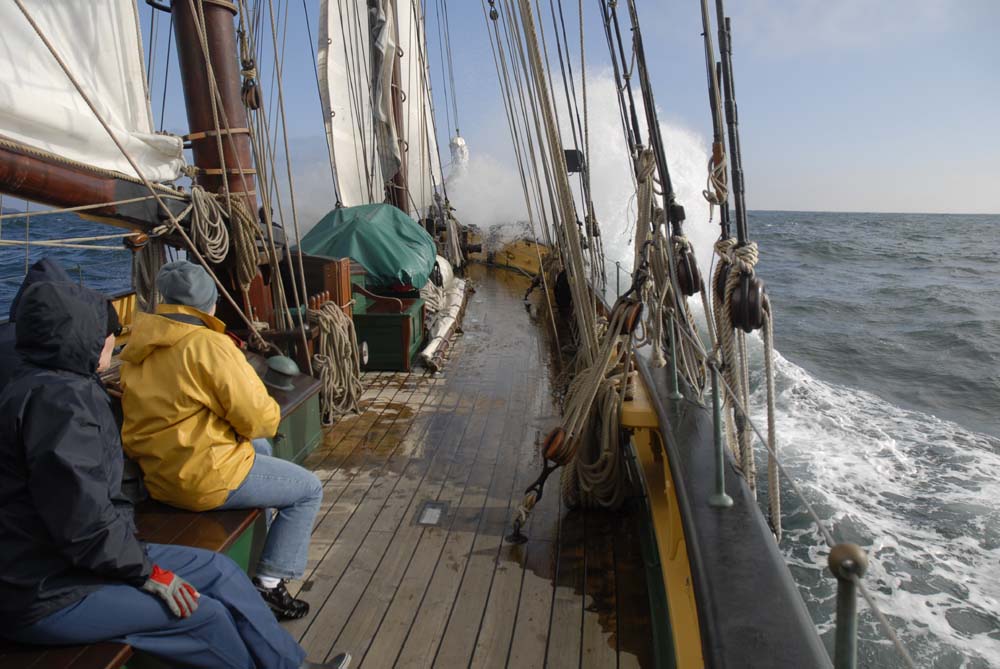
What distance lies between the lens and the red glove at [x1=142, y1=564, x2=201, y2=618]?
1538mm

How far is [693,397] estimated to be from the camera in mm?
2578

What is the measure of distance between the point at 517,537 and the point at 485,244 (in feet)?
38.2

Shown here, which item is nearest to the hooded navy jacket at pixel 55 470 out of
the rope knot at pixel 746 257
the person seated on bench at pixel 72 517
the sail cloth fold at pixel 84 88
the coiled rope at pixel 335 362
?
the person seated on bench at pixel 72 517

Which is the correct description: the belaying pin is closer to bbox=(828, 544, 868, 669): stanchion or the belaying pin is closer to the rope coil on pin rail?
the rope coil on pin rail

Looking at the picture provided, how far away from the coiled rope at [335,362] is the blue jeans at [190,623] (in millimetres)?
2400

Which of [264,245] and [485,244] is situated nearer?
[264,245]

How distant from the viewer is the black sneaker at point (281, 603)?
2.25 metres

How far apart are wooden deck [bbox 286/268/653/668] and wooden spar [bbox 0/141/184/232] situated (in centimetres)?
150

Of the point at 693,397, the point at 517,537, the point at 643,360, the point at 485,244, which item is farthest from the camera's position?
the point at 485,244

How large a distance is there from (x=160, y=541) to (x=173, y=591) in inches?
17.1

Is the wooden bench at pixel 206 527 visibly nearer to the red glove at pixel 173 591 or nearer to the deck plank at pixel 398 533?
the red glove at pixel 173 591

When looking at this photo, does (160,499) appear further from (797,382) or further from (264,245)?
(797,382)

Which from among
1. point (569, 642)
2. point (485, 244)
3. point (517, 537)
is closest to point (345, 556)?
point (517, 537)

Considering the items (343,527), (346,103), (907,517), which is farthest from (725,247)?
(346,103)
